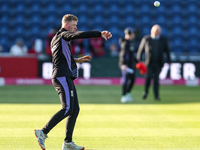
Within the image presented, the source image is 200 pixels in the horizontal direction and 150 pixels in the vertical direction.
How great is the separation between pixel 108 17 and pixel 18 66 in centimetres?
746

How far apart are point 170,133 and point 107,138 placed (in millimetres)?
1243

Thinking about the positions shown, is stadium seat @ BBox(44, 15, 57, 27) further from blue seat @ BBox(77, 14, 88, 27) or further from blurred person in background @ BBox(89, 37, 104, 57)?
blurred person in background @ BBox(89, 37, 104, 57)

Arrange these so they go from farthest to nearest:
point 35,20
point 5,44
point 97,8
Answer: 1. point 97,8
2. point 35,20
3. point 5,44

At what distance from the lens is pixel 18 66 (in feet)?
52.6

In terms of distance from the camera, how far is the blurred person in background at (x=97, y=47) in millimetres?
16952

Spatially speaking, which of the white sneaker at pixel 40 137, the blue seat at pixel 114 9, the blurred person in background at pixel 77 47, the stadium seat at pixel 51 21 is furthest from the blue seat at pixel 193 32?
the white sneaker at pixel 40 137

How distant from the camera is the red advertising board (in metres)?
15.9

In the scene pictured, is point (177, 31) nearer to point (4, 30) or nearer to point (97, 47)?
point (97, 47)

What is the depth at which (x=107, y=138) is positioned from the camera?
5926 millimetres

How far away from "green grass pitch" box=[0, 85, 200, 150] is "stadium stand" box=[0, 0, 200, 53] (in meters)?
8.36

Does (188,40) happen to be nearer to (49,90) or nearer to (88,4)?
(88,4)

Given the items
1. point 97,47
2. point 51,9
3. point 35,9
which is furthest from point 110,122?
point 35,9

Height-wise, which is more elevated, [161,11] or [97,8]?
[97,8]

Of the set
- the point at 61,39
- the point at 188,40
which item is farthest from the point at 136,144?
the point at 188,40
